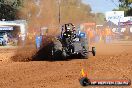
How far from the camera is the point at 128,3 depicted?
82.8 meters

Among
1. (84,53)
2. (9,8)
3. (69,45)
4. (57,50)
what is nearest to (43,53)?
(57,50)

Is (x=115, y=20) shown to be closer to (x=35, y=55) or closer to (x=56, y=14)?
(x=56, y=14)

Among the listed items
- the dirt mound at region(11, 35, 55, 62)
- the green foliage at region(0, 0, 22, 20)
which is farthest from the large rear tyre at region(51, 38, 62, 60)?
the green foliage at region(0, 0, 22, 20)

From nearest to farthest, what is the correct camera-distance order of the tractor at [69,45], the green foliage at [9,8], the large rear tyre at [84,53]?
the tractor at [69,45]
the large rear tyre at [84,53]
the green foliage at [9,8]

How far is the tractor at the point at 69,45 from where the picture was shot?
18953mm

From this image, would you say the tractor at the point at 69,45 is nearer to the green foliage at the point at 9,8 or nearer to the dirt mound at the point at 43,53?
the dirt mound at the point at 43,53

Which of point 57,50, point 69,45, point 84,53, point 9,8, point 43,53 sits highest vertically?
point 9,8

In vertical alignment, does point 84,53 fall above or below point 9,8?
below

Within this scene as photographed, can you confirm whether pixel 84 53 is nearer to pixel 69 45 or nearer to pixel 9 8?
pixel 69 45

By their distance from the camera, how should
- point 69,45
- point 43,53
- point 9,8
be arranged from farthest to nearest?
point 9,8, point 43,53, point 69,45

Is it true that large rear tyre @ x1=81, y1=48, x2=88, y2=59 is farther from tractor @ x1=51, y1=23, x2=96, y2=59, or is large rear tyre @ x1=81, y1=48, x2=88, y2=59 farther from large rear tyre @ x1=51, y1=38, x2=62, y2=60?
large rear tyre @ x1=51, y1=38, x2=62, y2=60

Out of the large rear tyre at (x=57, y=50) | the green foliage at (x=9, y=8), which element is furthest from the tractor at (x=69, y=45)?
the green foliage at (x=9, y=8)

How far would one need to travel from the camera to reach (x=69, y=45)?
62.4 ft

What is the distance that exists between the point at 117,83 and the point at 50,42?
49.0 feet
